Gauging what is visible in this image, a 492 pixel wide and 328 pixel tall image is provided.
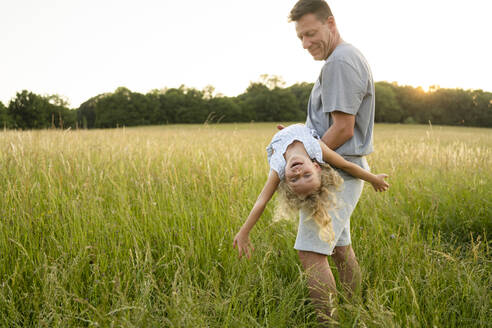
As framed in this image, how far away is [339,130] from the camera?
173 centimetres

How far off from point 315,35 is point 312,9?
0.14 m

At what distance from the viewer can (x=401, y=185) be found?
4.09 meters

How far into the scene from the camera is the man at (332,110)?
1.69 metres

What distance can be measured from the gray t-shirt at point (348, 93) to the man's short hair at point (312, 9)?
0.68ft

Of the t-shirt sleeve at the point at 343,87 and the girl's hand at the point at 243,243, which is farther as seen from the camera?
the girl's hand at the point at 243,243

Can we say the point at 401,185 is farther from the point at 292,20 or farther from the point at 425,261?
the point at 292,20

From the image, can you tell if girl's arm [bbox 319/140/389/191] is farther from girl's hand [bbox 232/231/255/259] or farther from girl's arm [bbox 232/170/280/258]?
girl's hand [bbox 232/231/255/259]

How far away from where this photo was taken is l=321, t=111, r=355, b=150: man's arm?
1.71m

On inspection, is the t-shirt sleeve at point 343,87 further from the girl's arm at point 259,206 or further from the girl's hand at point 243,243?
the girl's hand at point 243,243

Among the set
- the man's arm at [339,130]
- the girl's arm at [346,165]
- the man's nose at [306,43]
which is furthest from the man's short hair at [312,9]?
the girl's arm at [346,165]

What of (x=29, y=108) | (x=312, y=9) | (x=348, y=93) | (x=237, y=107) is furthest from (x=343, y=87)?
(x=29, y=108)

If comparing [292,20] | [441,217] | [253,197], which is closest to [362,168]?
[292,20]

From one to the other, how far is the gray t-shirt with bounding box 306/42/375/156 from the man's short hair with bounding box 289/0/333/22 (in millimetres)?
206

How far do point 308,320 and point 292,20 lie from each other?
1907 millimetres
